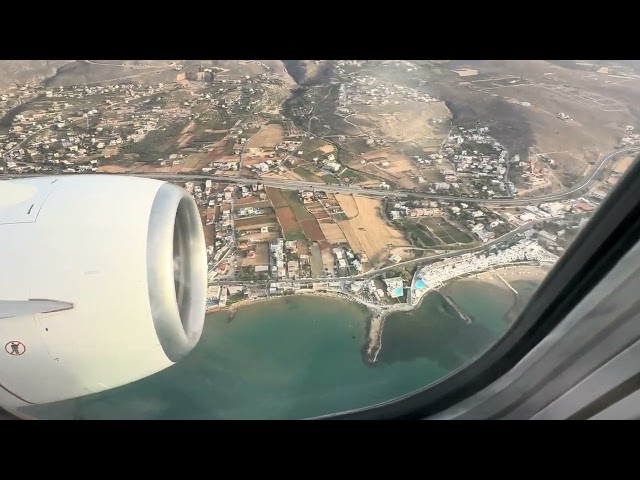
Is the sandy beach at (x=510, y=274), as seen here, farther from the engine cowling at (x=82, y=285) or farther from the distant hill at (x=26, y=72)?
the distant hill at (x=26, y=72)

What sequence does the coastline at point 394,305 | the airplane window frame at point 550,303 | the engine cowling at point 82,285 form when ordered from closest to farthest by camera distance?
the engine cowling at point 82,285 < the airplane window frame at point 550,303 < the coastline at point 394,305

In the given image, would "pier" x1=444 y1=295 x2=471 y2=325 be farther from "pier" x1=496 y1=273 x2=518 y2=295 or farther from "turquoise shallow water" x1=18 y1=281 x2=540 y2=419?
"pier" x1=496 y1=273 x2=518 y2=295

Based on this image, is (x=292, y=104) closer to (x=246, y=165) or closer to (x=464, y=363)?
(x=246, y=165)

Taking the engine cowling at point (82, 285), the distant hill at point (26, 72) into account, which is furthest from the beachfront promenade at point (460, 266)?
the distant hill at point (26, 72)

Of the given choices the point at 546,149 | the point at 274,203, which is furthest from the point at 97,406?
the point at 546,149

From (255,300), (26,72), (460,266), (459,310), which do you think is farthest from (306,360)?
(26,72)

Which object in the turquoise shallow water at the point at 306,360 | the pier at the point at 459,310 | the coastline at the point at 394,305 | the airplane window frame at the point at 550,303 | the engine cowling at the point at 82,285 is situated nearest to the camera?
the engine cowling at the point at 82,285

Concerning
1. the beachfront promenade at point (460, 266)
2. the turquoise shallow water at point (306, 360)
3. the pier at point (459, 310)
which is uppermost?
the beachfront promenade at point (460, 266)

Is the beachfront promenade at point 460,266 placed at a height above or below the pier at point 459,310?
above

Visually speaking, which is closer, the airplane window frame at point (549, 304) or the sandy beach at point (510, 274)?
the airplane window frame at point (549, 304)

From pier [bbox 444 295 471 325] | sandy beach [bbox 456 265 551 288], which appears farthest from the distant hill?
sandy beach [bbox 456 265 551 288]
